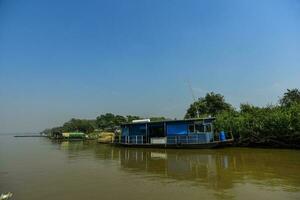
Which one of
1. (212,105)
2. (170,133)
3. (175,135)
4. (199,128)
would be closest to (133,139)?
(170,133)

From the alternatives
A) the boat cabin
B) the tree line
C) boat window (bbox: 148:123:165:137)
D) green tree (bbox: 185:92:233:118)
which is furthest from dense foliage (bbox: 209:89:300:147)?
green tree (bbox: 185:92:233:118)

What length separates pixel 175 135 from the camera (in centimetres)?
2281

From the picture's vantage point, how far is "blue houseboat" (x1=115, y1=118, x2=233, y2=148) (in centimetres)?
2120

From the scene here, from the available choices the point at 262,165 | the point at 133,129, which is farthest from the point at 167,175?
the point at 133,129

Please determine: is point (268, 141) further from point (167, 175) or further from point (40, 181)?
point (40, 181)

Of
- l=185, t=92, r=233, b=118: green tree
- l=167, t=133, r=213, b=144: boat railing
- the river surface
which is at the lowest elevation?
the river surface

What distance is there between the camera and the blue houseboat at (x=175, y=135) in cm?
2120

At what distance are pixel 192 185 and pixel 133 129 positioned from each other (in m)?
17.3

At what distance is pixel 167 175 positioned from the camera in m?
11.5

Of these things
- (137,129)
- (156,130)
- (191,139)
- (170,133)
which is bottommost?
(191,139)

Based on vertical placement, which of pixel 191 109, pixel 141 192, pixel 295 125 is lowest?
pixel 141 192

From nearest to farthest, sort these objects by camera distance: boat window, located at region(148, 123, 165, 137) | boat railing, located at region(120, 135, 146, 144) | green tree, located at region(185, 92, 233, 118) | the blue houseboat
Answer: the blue houseboat < boat window, located at region(148, 123, 165, 137) < boat railing, located at region(120, 135, 146, 144) < green tree, located at region(185, 92, 233, 118)

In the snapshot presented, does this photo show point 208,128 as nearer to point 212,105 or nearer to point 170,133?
point 170,133

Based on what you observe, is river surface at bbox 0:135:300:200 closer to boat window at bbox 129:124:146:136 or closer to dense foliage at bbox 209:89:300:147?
dense foliage at bbox 209:89:300:147
